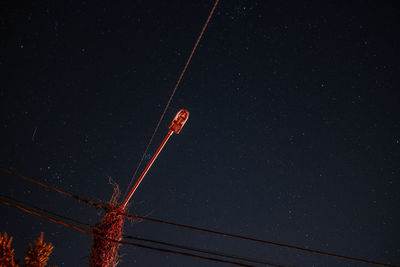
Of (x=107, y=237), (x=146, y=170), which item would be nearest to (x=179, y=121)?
(x=146, y=170)

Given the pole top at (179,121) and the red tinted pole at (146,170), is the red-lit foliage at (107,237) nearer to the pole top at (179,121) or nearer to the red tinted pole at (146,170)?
the red tinted pole at (146,170)

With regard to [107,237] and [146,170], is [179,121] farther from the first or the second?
[107,237]

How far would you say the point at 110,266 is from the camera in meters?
4.15

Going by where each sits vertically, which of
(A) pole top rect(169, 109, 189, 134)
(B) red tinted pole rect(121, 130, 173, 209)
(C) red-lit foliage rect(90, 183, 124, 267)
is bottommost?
(C) red-lit foliage rect(90, 183, 124, 267)

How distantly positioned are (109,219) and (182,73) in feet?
10.1

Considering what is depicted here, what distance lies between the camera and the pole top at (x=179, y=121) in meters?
4.18

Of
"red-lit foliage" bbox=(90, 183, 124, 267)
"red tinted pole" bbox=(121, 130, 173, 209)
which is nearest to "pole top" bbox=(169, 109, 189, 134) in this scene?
"red tinted pole" bbox=(121, 130, 173, 209)

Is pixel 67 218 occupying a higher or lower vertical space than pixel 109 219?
higher

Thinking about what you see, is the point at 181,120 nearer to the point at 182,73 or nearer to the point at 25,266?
→ the point at 182,73

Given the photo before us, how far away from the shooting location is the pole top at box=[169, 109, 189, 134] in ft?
13.7

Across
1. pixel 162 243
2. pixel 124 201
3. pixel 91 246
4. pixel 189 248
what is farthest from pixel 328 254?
pixel 91 246

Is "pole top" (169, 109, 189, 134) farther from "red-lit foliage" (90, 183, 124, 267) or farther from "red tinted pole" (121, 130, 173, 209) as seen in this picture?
"red-lit foliage" (90, 183, 124, 267)

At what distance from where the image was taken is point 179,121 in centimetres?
422

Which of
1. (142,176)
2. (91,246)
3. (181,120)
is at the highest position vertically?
(181,120)
